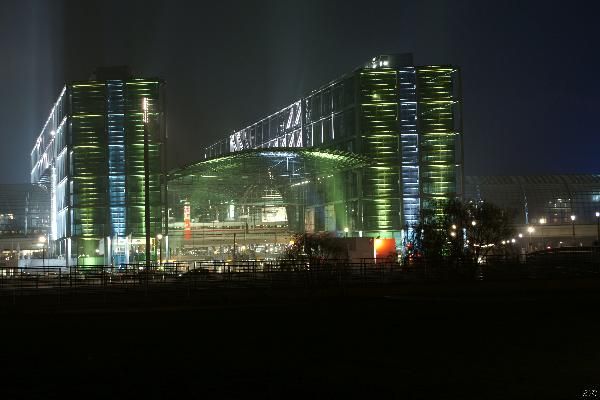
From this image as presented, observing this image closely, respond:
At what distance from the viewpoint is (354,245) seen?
67750 mm

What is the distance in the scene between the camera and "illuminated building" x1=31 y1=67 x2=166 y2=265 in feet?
286

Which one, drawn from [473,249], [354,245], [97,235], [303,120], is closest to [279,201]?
[303,120]

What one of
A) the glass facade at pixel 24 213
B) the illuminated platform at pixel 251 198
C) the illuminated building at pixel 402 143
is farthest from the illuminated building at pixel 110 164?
the glass facade at pixel 24 213

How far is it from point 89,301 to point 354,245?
3171 cm

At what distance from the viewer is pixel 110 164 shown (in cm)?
8769

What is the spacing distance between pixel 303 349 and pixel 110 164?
6827 cm

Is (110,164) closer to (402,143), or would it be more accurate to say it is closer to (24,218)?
(402,143)

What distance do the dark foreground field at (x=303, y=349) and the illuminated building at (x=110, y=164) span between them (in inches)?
1894

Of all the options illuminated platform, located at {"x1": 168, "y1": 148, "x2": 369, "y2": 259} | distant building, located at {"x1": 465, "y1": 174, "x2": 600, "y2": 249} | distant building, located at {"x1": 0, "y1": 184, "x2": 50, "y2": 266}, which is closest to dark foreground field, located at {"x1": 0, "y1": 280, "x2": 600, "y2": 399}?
illuminated platform, located at {"x1": 168, "y1": 148, "x2": 369, "y2": 259}

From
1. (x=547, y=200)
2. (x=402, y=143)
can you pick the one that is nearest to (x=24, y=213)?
(x=402, y=143)

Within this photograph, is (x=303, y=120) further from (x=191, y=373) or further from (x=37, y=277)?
(x=191, y=373)

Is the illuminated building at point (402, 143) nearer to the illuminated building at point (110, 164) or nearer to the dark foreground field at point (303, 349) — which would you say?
the illuminated building at point (110, 164)

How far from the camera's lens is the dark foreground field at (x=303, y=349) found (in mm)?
16906

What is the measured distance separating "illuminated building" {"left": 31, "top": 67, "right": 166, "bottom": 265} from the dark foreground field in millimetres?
48112
